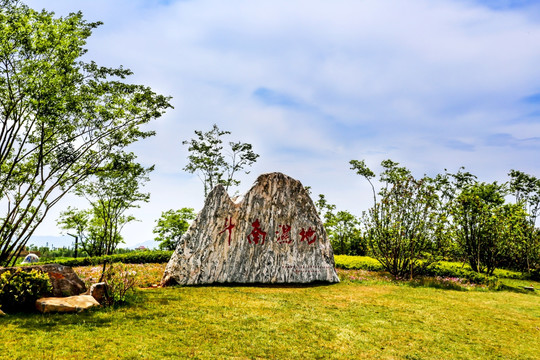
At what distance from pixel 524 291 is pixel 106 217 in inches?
909

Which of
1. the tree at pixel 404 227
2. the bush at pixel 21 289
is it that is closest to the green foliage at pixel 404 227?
the tree at pixel 404 227

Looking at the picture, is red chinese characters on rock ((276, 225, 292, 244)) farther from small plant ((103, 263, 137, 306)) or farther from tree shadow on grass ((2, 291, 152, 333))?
tree shadow on grass ((2, 291, 152, 333))

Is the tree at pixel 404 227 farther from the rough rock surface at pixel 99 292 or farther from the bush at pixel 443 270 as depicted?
the rough rock surface at pixel 99 292

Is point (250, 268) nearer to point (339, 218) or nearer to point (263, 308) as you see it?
point (263, 308)

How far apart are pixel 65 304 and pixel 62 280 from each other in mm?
821

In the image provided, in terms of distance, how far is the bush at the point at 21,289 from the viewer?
6.06m

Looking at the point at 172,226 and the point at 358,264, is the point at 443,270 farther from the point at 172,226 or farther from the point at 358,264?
the point at 172,226

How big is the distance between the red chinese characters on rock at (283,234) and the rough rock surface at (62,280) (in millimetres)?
5878

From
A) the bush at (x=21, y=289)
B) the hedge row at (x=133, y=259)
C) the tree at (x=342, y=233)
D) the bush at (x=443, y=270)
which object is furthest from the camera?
the tree at (x=342, y=233)

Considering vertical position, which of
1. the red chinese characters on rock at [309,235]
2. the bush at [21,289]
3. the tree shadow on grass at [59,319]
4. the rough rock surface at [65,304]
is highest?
the red chinese characters on rock at [309,235]

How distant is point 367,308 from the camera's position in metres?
7.98

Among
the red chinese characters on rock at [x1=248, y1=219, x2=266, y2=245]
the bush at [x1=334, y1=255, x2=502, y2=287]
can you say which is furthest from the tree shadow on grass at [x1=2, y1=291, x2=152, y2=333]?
the bush at [x1=334, y1=255, x2=502, y2=287]

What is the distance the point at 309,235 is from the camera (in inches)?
460

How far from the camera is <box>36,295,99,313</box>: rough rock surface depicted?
20.0 feet
